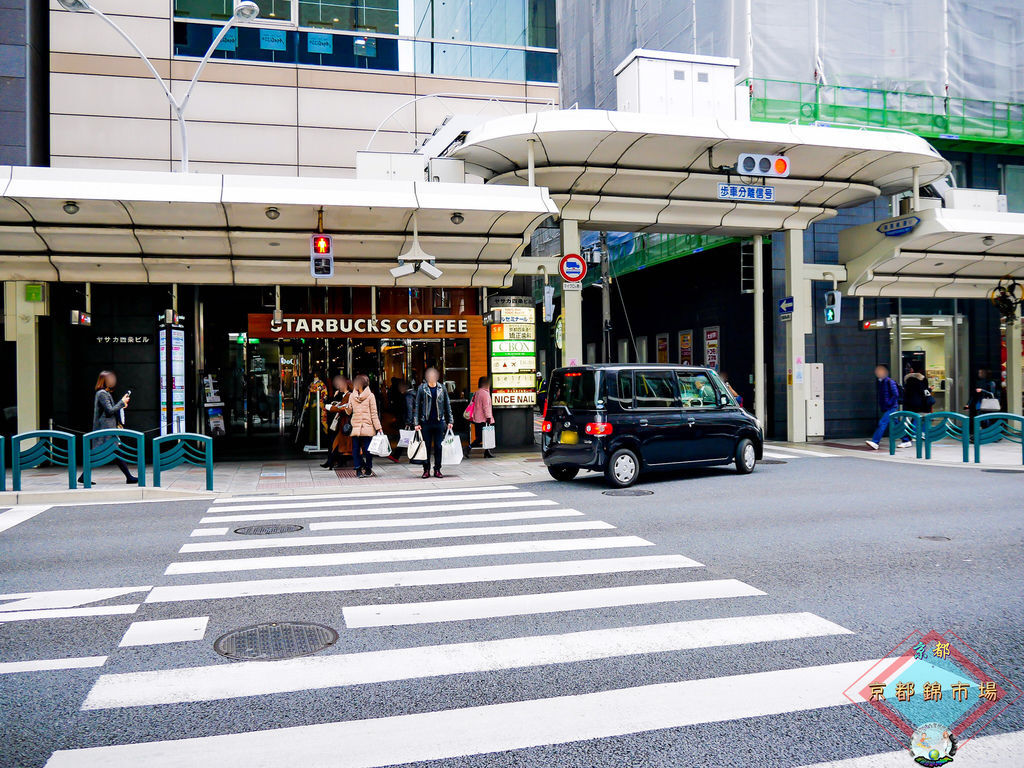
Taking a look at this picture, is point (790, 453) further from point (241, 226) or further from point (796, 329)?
point (241, 226)

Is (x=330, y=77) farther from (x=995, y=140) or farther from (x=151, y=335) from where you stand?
(x=995, y=140)

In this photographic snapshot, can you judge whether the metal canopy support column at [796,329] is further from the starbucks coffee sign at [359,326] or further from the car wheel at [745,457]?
the starbucks coffee sign at [359,326]

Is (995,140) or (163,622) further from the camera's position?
(995,140)

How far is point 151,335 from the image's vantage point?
18719 mm

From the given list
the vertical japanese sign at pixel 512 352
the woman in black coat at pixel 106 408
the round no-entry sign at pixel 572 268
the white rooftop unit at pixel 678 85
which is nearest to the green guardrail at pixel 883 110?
the white rooftop unit at pixel 678 85

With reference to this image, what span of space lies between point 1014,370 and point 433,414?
61.1 feet

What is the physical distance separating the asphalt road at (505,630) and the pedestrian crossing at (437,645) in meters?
0.02

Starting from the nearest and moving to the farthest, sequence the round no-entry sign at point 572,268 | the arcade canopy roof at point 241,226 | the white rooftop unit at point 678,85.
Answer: the arcade canopy roof at point 241,226, the round no-entry sign at point 572,268, the white rooftop unit at point 678,85

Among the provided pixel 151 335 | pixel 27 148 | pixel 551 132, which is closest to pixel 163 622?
pixel 551 132

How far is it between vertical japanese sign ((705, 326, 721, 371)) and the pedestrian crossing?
17.7 m

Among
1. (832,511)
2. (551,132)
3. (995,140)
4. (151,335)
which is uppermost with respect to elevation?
(995,140)

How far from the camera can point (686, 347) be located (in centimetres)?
2770

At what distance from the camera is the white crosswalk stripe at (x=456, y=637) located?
152 inches

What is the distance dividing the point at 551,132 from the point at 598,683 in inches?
498
